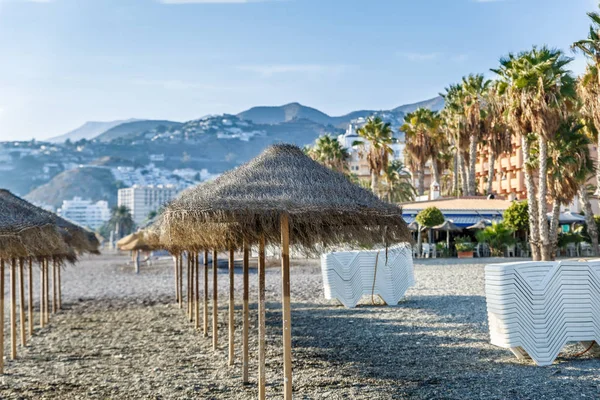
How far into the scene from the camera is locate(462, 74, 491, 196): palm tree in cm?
4384

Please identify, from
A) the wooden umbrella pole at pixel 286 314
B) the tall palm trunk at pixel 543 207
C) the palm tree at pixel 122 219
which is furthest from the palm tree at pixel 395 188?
the palm tree at pixel 122 219

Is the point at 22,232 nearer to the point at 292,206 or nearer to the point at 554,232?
the point at 292,206

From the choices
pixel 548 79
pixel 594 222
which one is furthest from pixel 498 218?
pixel 548 79

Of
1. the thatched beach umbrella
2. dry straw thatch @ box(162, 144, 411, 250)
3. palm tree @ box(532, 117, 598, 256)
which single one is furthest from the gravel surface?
palm tree @ box(532, 117, 598, 256)

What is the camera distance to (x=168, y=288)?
28375 millimetres

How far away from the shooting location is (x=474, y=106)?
43875 millimetres

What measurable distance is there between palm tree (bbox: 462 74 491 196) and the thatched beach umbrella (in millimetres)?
36498

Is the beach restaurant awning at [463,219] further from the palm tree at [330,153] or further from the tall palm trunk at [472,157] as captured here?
the palm tree at [330,153]

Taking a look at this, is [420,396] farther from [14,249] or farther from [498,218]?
[498,218]

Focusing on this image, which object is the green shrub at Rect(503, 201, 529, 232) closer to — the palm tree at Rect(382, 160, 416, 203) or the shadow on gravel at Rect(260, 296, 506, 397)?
the shadow on gravel at Rect(260, 296, 506, 397)

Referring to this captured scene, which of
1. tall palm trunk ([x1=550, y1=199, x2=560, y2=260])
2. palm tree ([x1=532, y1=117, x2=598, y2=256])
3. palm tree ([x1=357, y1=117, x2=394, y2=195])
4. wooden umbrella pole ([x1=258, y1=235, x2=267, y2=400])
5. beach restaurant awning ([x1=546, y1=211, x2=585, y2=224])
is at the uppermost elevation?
palm tree ([x1=357, y1=117, x2=394, y2=195])

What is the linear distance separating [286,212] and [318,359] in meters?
3.75

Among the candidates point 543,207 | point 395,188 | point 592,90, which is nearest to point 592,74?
point 592,90

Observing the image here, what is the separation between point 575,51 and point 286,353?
59.8 ft
